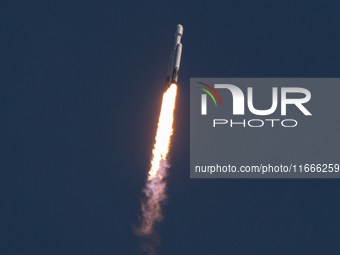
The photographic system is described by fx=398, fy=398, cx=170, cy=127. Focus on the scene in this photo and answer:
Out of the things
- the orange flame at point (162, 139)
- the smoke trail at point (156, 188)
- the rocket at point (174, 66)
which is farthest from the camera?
the smoke trail at point (156, 188)

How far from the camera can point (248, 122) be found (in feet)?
178

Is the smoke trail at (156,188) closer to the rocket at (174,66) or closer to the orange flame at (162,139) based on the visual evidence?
the orange flame at (162,139)

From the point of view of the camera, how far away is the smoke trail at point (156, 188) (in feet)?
172

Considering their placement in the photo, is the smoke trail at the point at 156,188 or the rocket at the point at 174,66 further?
the smoke trail at the point at 156,188

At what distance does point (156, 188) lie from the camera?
176ft

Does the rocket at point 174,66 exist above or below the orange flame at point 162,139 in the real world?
above

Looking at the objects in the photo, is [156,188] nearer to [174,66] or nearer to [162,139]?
[162,139]

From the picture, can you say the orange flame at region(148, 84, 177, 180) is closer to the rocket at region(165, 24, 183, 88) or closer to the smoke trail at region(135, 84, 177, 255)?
the smoke trail at region(135, 84, 177, 255)

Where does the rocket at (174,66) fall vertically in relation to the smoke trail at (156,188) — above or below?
above

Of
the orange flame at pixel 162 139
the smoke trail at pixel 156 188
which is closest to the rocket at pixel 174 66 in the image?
the orange flame at pixel 162 139

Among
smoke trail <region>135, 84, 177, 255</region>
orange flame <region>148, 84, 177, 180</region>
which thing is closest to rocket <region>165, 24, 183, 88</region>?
orange flame <region>148, 84, 177, 180</region>

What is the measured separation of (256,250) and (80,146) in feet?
91.4

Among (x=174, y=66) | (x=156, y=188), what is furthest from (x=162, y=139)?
(x=174, y=66)

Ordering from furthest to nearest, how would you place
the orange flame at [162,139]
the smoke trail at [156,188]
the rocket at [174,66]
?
the smoke trail at [156,188] < the orange flame at [162,139] < the rocket at [174,66]
